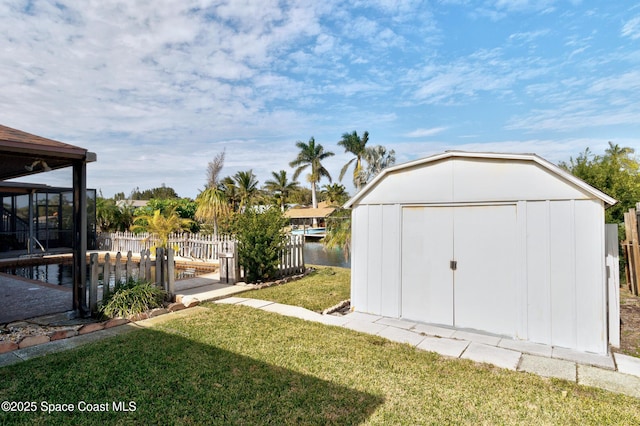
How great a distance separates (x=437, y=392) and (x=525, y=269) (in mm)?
2511

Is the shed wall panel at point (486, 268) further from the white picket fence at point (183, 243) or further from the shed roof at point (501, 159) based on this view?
the white picket fence at point (183, 243)

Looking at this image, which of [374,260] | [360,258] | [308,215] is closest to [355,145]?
[308,215]

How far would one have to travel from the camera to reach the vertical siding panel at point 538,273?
4508mm

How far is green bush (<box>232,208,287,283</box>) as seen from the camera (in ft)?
27.3

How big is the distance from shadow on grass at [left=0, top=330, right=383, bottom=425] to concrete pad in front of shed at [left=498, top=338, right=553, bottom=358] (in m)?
2.50

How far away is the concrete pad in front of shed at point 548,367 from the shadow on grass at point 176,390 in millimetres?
2060

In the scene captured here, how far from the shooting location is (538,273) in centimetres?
457

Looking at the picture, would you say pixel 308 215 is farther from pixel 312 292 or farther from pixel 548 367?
pixel 548 367

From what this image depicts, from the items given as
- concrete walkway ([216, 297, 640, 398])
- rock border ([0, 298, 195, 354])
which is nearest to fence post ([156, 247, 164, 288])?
rock border ([0, 298, 195, 354])

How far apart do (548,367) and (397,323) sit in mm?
2160

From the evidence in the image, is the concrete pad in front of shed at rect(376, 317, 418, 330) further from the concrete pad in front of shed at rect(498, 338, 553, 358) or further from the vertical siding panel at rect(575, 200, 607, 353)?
the vertical siding panel at rect(575, 200, 607, 353)

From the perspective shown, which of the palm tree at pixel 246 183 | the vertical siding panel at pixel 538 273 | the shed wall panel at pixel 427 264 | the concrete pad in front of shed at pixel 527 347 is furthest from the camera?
the palm tree at pixel 246 183

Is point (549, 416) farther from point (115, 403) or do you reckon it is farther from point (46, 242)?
point (46, 242)

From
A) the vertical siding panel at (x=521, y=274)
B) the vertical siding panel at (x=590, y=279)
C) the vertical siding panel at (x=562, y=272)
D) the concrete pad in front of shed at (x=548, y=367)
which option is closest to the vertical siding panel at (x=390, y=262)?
the vertical siding panel at (x=521, y=274)
